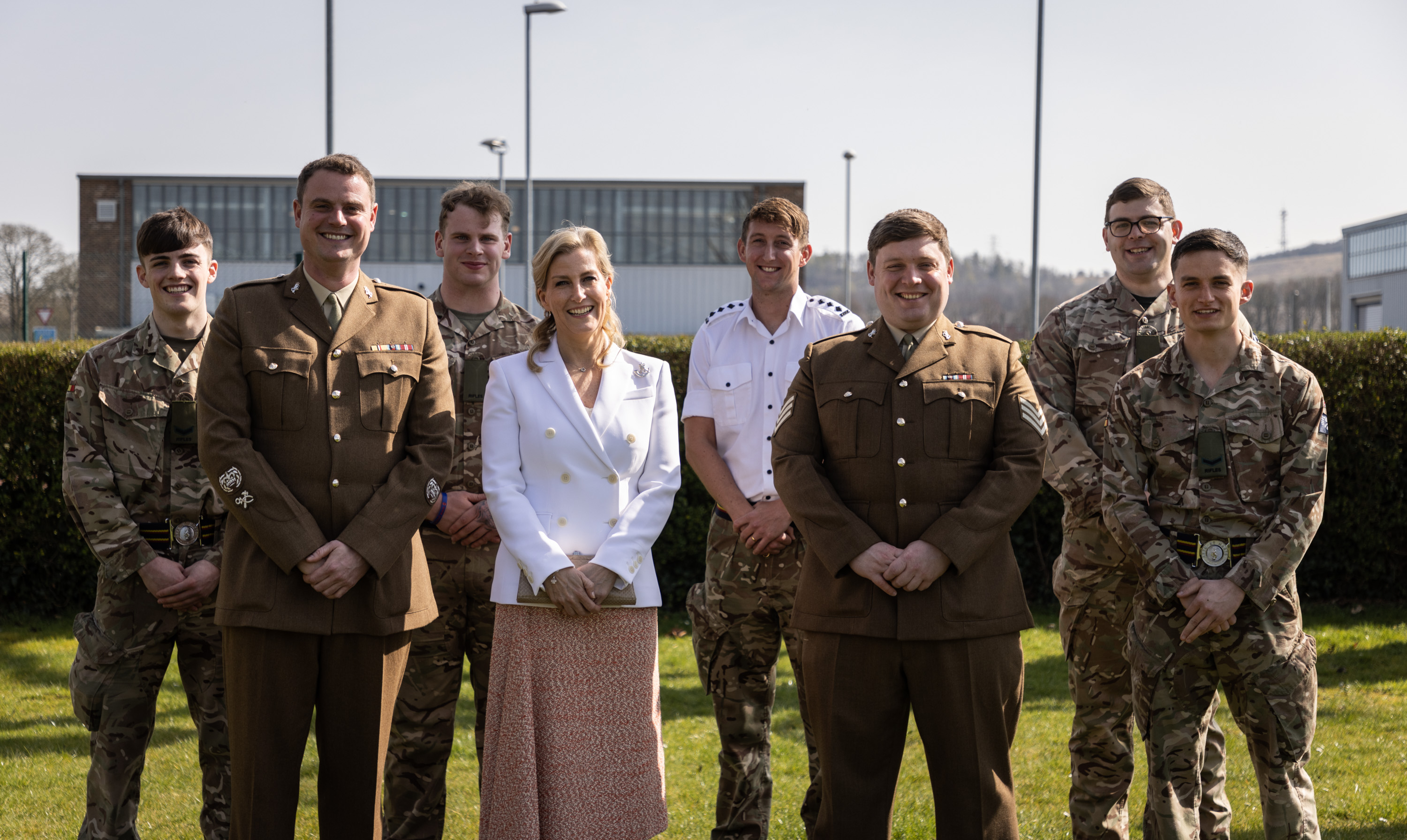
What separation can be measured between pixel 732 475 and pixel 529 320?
1108mm

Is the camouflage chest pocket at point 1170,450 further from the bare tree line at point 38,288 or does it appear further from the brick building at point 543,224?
the brick building at point 543,224

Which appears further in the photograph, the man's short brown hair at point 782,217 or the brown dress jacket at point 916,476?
the man's short brown hair at point 782,217

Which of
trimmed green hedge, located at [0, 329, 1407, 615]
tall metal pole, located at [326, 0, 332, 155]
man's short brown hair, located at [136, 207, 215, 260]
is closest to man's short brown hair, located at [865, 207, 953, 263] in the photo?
man's short brown hair, located at [136, 207, 215, 260]

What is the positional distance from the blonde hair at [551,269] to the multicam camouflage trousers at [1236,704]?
206cm

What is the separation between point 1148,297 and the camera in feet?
14.6

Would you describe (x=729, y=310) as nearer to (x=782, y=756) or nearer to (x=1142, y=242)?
(x=1142, y=242)

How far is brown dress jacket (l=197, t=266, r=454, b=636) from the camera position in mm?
3400

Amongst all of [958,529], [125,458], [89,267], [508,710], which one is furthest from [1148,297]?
[89,267]

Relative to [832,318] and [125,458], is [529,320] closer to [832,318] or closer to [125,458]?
[832,318]

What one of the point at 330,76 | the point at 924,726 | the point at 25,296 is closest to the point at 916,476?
the point at 924,726

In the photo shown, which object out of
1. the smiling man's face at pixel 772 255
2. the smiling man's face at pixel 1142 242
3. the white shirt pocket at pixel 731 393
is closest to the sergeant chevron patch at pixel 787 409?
the white shirt pocket at pixel 731 393

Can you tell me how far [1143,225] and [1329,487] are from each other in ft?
18.2

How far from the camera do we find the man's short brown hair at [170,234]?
4215 mm

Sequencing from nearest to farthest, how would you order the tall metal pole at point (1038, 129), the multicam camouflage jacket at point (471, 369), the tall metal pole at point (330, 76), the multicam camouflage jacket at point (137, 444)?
the multicam camouflage jacket at point (137, 444) → the multicam camouflage jacket at point (471, 369) → the tall metal pole at point (330, 76) → the tall metal pole at point (1038, 129)
